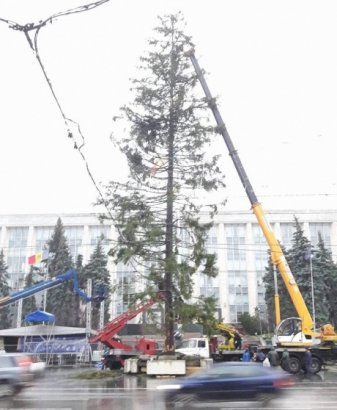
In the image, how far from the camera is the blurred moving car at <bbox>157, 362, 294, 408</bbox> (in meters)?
12.6

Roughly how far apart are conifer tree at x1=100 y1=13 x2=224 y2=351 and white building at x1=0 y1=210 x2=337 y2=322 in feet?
187

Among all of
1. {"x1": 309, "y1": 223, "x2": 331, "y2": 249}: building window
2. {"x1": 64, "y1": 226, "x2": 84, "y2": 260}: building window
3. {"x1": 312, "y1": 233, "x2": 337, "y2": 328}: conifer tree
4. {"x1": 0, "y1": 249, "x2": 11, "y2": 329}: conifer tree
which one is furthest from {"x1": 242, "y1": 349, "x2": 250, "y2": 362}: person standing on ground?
{"x1": 64, "y1": 226, "x2": 84, "y2": 260}: building window

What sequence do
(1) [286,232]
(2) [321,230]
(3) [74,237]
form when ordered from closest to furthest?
1. (1) [286,232]
2. (2) [321,230]
3. (3) [74,237]

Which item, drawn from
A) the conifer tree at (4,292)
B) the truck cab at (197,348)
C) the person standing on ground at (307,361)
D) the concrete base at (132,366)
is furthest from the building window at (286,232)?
the concrete base at (132,366)

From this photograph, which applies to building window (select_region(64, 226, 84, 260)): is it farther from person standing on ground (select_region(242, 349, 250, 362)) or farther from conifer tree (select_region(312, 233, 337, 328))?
person standing on ground (select_region(242, 349, 250, 362))

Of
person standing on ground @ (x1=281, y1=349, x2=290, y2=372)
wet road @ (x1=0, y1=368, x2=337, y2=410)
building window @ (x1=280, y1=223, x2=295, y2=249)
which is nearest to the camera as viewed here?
wet road @ (x1=0, y1=368, x2=337, y2=410)

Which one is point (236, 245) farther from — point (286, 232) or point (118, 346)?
point (118, 346)

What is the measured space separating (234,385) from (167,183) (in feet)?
54.4

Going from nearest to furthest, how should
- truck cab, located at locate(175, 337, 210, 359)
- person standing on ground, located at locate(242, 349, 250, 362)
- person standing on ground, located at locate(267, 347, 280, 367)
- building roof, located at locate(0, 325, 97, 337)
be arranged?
person standing on ground, located at locate(267, 347, 280, 367)
person standing on ground, located at locate(242, 349, 250, 362)
truck cab, located at locate(175, 337, 210, 359)
building roof, located at locate(0, 325, 97, 337)

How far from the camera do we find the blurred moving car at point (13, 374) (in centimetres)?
1611

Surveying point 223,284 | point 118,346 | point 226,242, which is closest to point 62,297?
point 223,284

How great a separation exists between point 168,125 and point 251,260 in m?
63.6

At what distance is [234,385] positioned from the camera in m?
12.6

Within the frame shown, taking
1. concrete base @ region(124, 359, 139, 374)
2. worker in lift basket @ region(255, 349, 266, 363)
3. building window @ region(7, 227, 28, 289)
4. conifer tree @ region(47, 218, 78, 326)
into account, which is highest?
building window @ region(7, 227, 28, 289)
